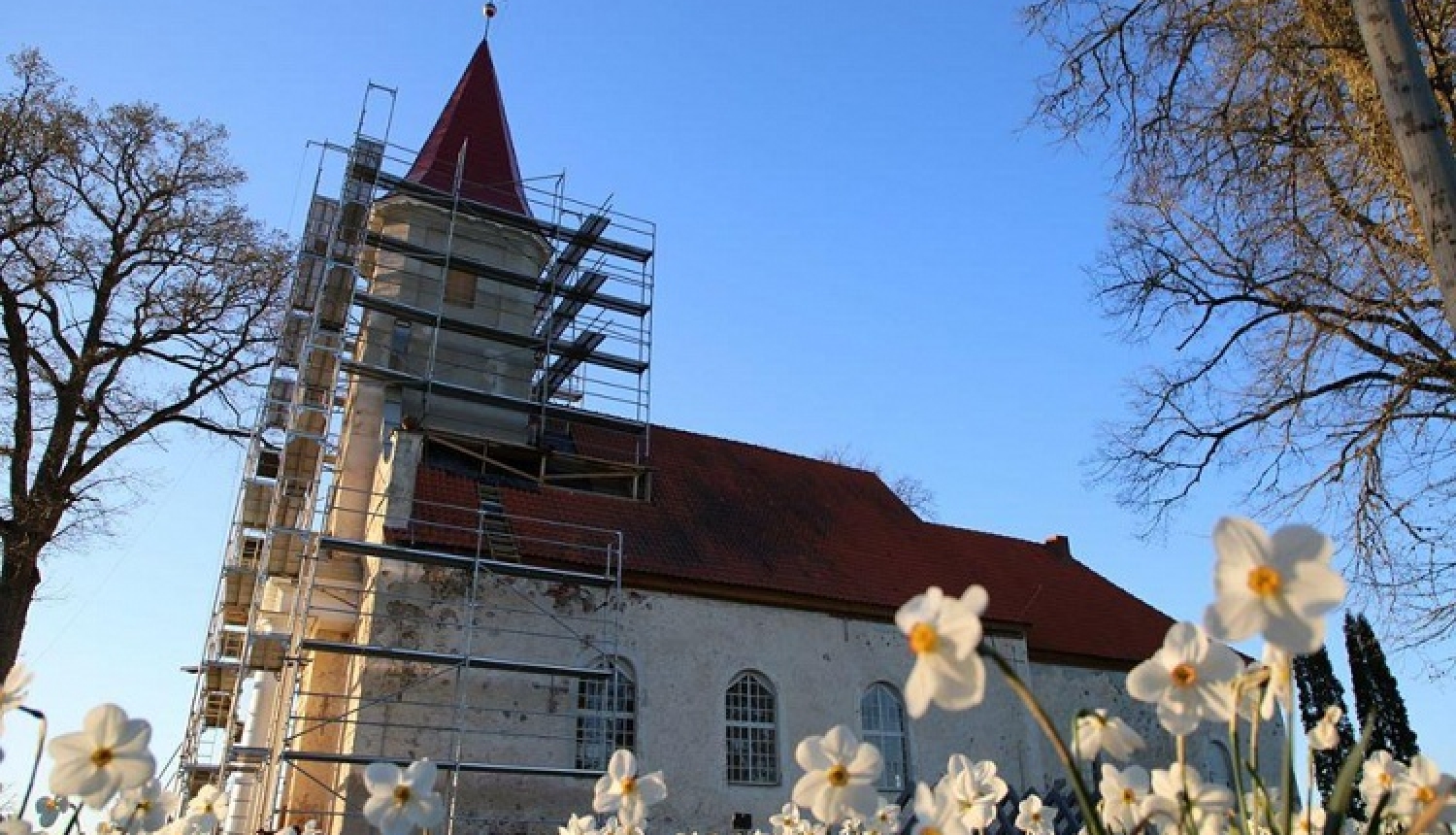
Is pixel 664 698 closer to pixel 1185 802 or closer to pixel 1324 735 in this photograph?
pixel 1324 735

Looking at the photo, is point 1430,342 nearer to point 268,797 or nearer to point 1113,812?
point 1113,812

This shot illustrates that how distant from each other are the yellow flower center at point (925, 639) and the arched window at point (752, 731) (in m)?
16.2

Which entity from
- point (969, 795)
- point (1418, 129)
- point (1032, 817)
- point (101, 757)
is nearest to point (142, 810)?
point (101, 757)

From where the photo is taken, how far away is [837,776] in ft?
7.46

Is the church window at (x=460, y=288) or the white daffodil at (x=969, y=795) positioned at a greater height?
the church window at (x=460, y=288)

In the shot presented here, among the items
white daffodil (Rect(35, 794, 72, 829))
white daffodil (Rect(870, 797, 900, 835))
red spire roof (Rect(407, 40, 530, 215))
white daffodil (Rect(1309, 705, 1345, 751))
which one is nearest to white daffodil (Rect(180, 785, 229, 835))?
white daffodil (Rect(35, 794, 72, 829))

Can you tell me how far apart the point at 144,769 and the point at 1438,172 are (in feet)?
25.7

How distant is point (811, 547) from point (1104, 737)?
Answer: 18.6m

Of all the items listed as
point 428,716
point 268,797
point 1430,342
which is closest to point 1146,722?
point 1430,342

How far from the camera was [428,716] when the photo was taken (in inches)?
591

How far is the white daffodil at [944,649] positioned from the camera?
162cm

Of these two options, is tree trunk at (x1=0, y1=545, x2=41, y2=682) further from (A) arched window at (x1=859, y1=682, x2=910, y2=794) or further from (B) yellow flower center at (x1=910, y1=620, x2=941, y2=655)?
(B) yellow flower center at (x1=910, y1=620, x2=941, y2=655)

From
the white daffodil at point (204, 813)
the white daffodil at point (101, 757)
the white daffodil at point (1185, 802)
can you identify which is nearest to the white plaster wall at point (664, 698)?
the white daffodil at point (204, 813)

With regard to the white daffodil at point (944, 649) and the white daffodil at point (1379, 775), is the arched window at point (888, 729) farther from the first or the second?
the white daffodil at point (944, 649)
